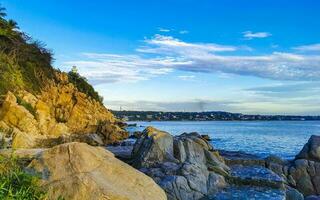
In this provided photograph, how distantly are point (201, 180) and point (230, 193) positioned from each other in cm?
104

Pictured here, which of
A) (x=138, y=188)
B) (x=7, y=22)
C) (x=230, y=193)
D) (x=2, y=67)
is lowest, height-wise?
(x=230, y=193)

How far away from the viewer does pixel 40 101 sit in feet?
159

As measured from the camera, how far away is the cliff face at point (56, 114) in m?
37.2

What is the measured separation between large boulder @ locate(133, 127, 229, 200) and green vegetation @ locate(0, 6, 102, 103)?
978 inches

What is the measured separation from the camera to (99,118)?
75562mm

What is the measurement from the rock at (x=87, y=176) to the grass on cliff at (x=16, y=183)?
0.21 m

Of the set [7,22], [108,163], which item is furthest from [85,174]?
[7,22]

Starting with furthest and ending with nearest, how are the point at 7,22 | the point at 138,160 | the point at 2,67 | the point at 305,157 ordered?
the point at 7,22 < the point at 2,67 < the point at 305,157 < the point at 138,160

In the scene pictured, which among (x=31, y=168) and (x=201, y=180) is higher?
(x=31, y=168)

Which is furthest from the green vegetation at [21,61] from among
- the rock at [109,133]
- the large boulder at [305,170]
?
the large boulder at [305,170]

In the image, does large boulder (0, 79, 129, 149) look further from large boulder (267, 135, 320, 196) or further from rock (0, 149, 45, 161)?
rock (0, 149, 45, 161)

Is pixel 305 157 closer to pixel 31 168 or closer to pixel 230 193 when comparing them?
pixel 230 193

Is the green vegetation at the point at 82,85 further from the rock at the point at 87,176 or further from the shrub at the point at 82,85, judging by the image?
the rock at the point at 87,176

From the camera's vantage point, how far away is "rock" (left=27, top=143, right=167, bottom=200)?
7.38 meters
